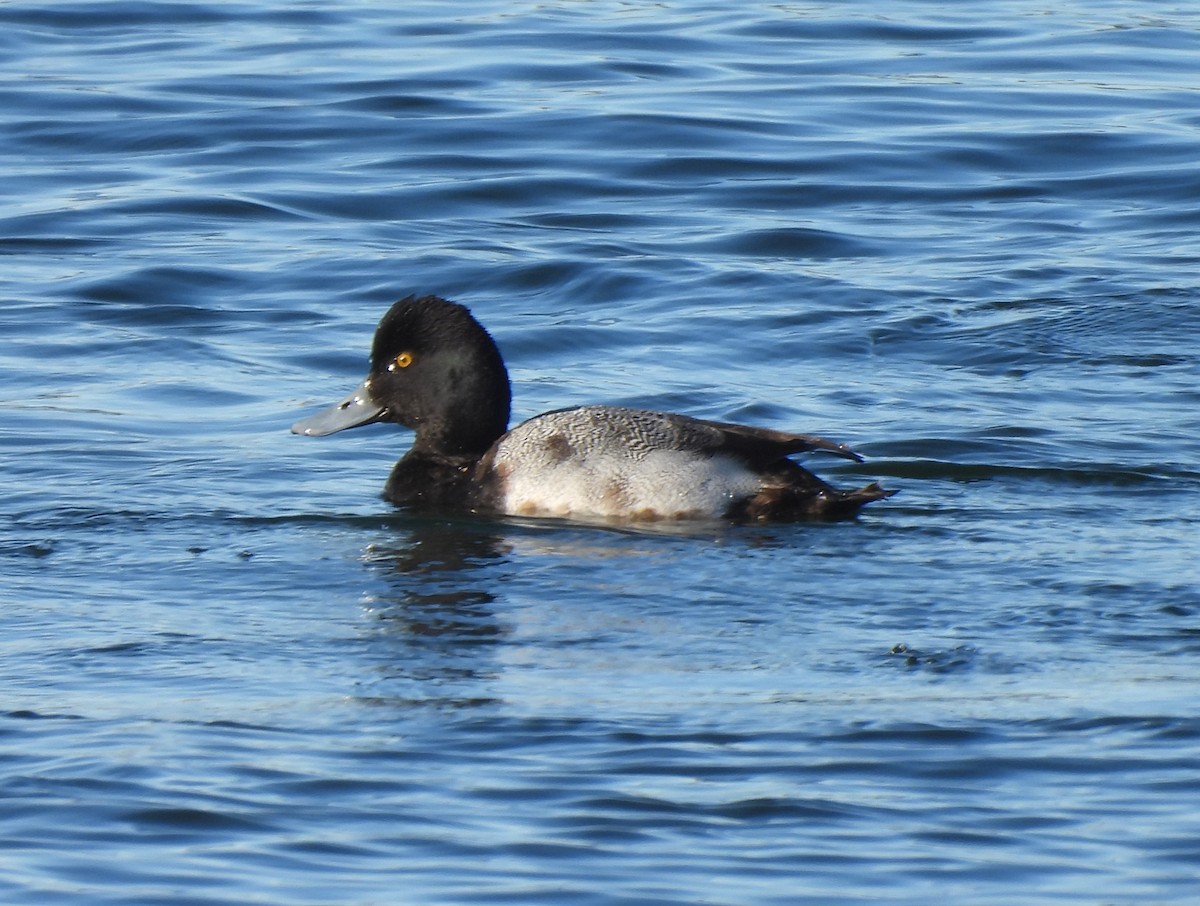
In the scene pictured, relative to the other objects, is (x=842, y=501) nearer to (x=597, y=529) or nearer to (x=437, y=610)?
(x=597, y=529)

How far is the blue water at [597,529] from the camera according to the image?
5.40 meters

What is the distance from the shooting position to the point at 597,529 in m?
8.59

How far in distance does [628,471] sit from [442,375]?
1188mm

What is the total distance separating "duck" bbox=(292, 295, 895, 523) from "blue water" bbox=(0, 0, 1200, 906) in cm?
16

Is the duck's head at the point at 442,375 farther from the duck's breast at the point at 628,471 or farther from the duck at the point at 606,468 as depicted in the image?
the duck's breast at the point at 628,471

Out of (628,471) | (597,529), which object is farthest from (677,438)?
(597,529)

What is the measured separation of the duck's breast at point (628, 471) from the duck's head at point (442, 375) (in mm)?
671

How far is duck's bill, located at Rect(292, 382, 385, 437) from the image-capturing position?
31.4 feet

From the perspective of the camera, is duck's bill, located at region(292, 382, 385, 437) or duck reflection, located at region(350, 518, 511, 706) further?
duck's bill, located at region(292, 382, 385, 437)

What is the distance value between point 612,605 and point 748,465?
134 centimetres

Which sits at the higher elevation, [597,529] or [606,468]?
[606,468]

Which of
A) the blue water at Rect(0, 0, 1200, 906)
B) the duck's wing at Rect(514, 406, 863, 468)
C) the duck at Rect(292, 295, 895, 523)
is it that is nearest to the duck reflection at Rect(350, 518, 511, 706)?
the blue water at Rect(0, 0, 1200, 906)

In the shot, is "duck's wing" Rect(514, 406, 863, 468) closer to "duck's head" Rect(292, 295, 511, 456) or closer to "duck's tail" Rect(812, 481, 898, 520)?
"duck's tail" Rect(812, 481, 898, 520)

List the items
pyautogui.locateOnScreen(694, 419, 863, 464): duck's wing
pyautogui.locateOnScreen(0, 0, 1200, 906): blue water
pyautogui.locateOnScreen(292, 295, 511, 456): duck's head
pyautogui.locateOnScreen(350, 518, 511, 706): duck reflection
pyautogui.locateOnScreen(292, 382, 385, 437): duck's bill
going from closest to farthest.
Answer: pyautogui.locateOnScreen(0, 0, 1200, 906): blue water < pyautogui.locateOnScreen(350, 518, 511, 706): duck reflection < pyautogui.locateOnScreen(694, 419, 863, 464): duck's wing < pyautogui.locateOnScreen(292, 295, 511, 456): duck's head < pyautogui.locateOnScreen(292, 382, 385, 437): duck's bill
